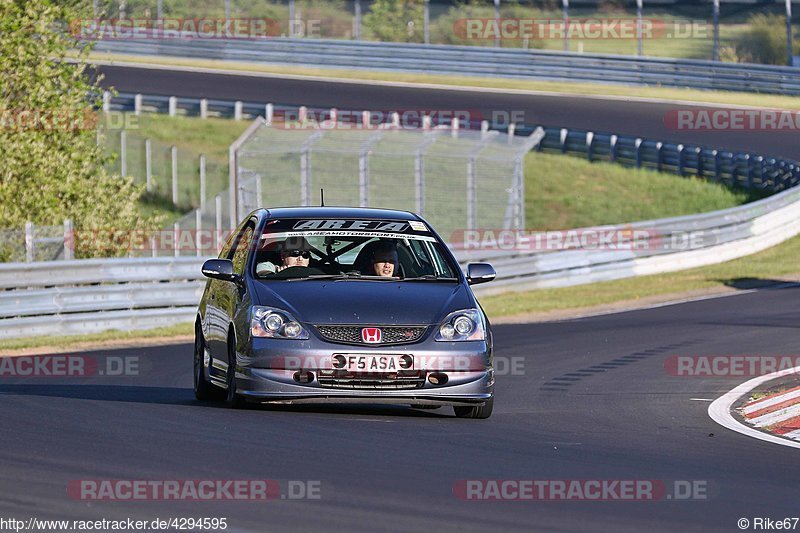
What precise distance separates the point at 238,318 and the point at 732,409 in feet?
13.0

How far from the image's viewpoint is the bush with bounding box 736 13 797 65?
53522 millimetres

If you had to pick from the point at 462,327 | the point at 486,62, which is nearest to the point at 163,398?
the point at 462,327

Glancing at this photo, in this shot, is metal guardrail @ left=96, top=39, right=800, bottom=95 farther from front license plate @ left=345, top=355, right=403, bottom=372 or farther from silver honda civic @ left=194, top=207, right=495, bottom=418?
front license plate @ left=345, top=355, right=403, bottom=372

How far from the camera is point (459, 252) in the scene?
24.8 meters

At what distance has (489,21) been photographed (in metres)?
58.0

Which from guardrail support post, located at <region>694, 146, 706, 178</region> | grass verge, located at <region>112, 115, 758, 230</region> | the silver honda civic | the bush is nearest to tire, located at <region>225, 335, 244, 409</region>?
the silver honda civic

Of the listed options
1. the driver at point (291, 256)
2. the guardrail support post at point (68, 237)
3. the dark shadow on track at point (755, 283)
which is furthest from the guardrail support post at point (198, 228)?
the driver at point (291, 256)

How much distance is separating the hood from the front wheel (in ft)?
4.52

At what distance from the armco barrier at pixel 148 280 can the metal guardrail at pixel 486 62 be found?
1752cm

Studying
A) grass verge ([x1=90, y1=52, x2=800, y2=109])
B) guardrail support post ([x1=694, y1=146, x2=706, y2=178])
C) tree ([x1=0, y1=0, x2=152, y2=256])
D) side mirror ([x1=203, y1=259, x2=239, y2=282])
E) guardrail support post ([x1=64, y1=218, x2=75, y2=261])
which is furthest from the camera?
grass verge ([x1=90, y1=52, x2=800, y2=109])

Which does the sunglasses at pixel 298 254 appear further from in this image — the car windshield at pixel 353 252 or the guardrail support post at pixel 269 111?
the guardrail support post at pixel 269 111

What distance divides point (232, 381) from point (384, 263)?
55.8 inches

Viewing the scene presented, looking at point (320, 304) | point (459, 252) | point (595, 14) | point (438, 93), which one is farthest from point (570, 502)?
point (595, 14)

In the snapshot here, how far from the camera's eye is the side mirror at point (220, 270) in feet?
37.3
